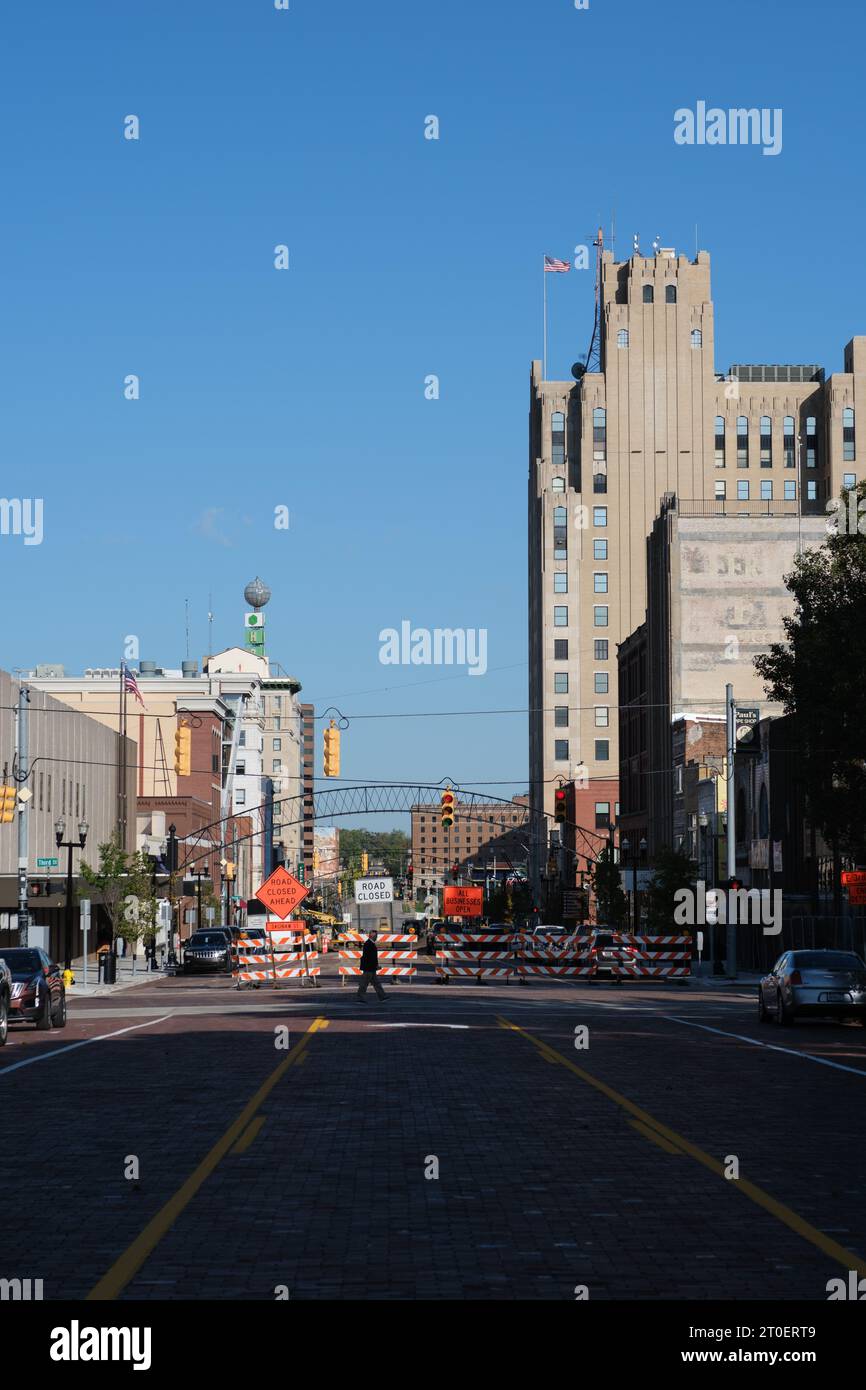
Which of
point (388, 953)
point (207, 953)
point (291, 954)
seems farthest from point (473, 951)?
point (207, 953)

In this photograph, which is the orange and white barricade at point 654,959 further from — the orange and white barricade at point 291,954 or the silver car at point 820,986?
the silver car at point 820,986

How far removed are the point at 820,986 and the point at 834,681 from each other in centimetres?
708

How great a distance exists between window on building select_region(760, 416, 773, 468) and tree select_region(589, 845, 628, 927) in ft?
203

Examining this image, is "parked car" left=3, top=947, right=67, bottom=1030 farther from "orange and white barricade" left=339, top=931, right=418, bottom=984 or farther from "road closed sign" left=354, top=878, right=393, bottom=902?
"road closed sign" left=354, top=878, right=393, bottom=902

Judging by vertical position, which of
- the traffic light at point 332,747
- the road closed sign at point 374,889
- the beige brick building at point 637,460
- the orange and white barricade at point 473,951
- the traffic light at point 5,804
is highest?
the beige brick building at point 637,460

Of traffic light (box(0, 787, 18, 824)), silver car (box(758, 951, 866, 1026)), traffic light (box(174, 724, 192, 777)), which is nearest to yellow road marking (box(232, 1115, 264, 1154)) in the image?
silver car (box(758, 951, 866, 1026))

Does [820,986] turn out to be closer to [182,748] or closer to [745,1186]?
[745,1186]

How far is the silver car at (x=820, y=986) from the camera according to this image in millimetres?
34188

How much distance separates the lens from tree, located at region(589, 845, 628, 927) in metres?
99.2

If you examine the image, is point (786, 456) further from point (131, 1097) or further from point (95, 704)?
point (131, 1097)

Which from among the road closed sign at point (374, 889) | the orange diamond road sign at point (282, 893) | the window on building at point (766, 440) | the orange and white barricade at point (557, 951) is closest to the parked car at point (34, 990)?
the orange diamond road sign at point (282, 893)

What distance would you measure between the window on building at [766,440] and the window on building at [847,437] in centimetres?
628

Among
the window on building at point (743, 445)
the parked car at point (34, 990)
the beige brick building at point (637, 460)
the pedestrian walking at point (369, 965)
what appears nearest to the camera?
the parked car at point (34, 990)
